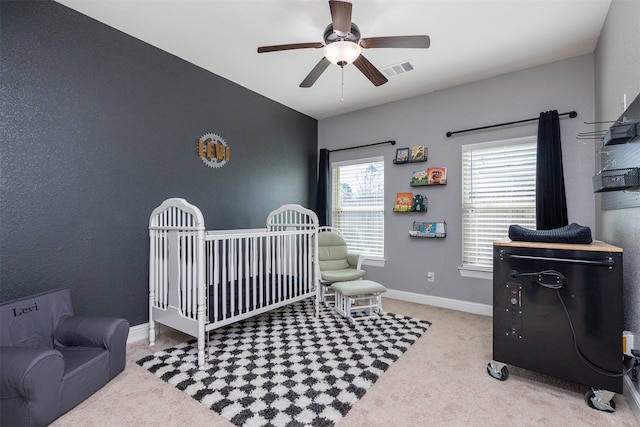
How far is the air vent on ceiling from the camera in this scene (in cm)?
295

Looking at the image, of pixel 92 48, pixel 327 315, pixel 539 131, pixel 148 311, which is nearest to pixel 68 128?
pixel 92 48

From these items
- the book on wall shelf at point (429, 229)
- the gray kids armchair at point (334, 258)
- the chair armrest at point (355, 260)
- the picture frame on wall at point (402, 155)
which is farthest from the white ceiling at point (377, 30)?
the chair armrest at point (355, 260)

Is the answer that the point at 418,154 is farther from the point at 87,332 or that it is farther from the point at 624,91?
the point at 87,332

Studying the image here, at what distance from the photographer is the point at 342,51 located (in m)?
1.96

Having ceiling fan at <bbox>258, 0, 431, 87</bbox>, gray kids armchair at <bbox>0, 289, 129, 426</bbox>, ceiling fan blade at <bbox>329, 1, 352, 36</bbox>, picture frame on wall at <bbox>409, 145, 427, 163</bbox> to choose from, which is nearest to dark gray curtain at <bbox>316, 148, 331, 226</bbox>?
picture frame on wall at <bbox>409, 145, 427, 163</bbox>

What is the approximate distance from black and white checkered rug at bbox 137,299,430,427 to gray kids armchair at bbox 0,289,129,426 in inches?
14.4

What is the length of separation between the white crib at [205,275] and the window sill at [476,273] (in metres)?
1.69

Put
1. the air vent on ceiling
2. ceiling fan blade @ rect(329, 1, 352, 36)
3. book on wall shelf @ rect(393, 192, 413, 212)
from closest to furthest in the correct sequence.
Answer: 1. ceiling fan blade @ rect(329, 1, 352, 36)
2. the air vent on ceiling
3. book on wall shelf @ rect(393, 192, 413, 212)

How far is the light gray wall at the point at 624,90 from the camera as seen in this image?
5.40 ft

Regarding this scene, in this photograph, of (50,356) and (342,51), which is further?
(342,51)

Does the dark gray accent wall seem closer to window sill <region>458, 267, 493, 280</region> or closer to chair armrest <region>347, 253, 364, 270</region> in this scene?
chair armrest <region>347, 253, 364, 270</region>

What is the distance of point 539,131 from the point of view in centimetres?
282

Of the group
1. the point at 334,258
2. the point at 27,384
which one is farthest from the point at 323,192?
the point at 27,384

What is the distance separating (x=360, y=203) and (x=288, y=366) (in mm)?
2621
